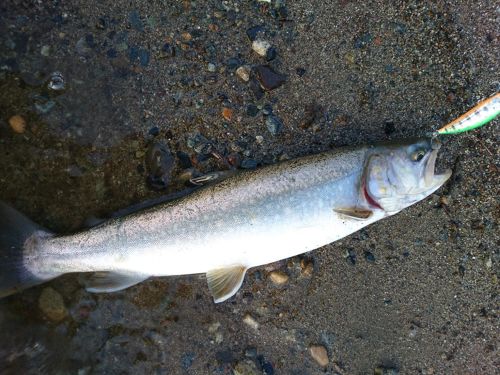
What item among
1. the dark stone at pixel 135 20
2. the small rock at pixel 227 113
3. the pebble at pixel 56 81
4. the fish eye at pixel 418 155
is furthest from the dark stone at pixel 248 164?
the pebble at pixel 56 81

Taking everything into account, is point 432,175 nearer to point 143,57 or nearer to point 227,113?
point 227,113

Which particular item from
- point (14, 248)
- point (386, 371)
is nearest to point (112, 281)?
point (14, 248)

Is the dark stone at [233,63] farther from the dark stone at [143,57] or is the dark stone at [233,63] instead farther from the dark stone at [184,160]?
the dark stone at [184,160]

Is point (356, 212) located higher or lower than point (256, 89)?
lower

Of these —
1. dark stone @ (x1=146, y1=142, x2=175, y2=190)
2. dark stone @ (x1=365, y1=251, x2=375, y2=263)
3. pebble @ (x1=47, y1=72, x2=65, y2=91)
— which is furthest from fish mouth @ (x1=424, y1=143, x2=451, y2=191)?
pebble @ (x1=47, y1=72, x2=65, y2=91)

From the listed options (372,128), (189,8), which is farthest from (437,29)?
(189,8)
